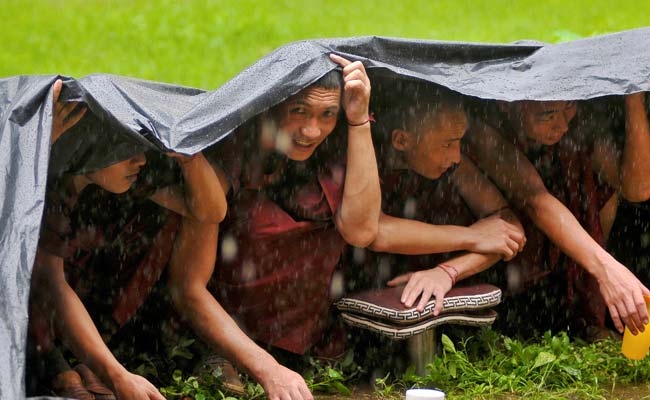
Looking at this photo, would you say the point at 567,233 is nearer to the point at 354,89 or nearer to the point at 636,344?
the point at 636,344

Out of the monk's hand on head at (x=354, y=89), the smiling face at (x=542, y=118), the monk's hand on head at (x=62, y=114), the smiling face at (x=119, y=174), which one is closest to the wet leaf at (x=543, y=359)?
the smiling face at (x=542, y=118)

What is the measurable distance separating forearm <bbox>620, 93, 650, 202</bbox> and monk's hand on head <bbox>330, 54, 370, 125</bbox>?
1422 mm

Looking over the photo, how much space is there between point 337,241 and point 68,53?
26.5 ft

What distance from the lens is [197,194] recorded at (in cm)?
438

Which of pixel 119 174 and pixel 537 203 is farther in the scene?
pixel 537 203

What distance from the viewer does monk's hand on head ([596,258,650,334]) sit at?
4984mm

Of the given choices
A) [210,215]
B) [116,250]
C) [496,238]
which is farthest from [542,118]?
[116,250]

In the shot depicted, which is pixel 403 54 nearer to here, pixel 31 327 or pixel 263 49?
pixel 31 327

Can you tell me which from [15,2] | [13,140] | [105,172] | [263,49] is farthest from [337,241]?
[15,2]

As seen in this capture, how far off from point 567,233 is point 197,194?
1.85m

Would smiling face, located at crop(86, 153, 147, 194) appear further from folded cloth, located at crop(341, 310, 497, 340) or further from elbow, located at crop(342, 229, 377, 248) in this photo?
folded cloth, located at crop(341, 310, 497, 340)

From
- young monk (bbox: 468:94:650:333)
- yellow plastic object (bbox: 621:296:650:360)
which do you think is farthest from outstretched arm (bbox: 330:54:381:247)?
yellow plastic object (bbox: 621:296:650:360)

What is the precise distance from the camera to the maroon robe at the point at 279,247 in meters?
4.83

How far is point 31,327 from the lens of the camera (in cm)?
438
